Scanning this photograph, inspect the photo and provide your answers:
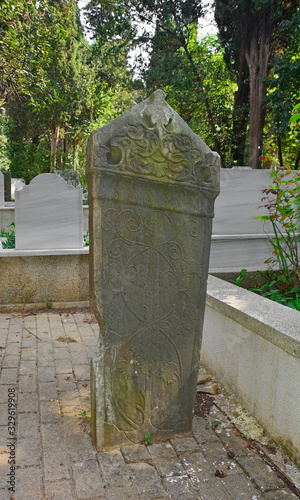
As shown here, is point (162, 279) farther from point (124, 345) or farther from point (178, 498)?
point (178, 498)

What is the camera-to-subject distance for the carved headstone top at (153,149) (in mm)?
2373

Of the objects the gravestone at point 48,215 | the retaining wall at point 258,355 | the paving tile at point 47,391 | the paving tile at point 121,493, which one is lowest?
the paving tile at point 47,391

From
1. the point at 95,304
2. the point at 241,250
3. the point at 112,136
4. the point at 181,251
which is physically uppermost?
the point at 112,136

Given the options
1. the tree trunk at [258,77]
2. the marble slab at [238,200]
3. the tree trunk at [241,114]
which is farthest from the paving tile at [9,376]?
the tree trunk at [241,114]

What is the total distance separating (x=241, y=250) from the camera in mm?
6047

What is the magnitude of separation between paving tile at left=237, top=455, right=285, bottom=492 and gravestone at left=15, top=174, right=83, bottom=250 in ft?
12.2

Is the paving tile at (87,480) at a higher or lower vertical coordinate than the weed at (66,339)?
higher

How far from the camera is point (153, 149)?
8.01ft

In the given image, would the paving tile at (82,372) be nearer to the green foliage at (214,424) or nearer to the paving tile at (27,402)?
the paving tile at (27,402)

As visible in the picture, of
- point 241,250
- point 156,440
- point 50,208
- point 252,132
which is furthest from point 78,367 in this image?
point 252,132

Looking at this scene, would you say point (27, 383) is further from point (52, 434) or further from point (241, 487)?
point (241, 487)

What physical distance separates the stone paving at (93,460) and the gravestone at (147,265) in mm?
169

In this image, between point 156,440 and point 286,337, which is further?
point 156,440

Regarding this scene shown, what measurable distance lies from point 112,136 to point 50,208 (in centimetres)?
326
